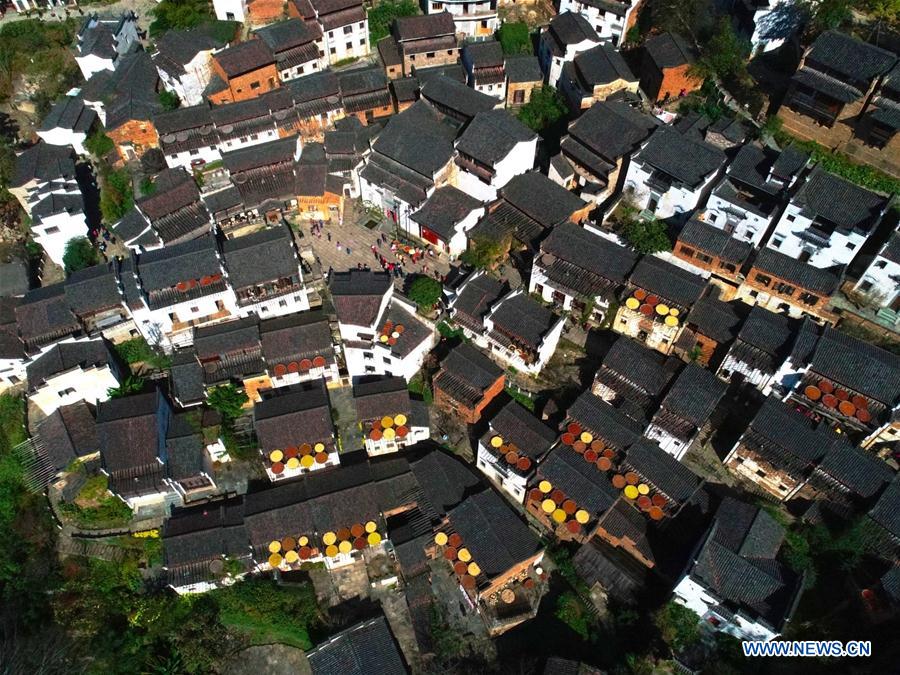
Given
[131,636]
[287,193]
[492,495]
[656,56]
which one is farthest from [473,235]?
[131,636]

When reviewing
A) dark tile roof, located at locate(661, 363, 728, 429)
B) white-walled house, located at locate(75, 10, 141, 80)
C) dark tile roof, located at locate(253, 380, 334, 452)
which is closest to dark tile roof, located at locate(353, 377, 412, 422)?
dark tile roof, located at locate(253, 380, 334, 452)

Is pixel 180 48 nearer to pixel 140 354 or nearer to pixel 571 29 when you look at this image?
pixel 140 354

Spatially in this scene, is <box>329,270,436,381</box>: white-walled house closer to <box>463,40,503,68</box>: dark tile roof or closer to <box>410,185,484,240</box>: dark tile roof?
<box>410,185,484,240</box>: dark tile roof

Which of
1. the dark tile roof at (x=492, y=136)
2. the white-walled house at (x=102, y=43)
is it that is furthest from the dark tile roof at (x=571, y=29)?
the white-walled house at (x=102, y=43)

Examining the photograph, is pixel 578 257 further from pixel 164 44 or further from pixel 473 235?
pixel 164 44

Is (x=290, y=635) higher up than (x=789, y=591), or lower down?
lower down

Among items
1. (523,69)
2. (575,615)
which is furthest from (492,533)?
(523,69)

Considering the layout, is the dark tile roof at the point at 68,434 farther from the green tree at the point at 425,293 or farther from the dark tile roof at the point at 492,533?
the dark tile roof at the point at 492,533

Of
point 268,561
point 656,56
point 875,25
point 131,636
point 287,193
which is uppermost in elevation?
point 875,25
